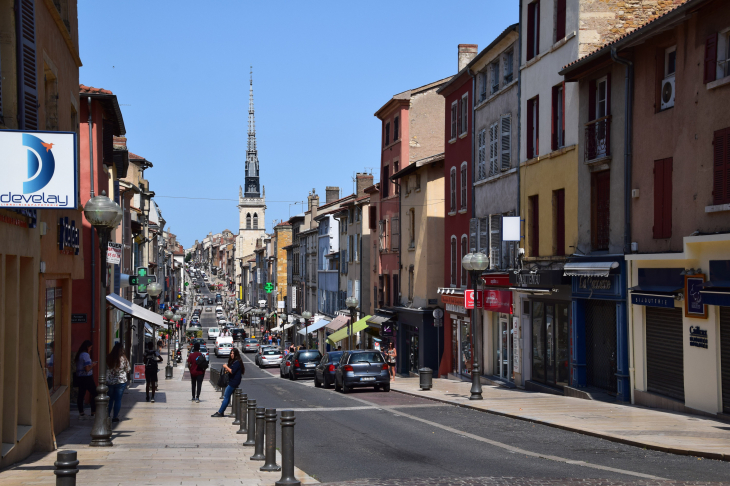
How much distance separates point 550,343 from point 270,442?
15377 mm

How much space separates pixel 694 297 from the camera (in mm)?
16938

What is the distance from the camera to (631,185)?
20.0 metres

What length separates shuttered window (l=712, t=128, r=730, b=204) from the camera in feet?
52.7

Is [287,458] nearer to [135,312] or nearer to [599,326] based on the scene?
[135,312]

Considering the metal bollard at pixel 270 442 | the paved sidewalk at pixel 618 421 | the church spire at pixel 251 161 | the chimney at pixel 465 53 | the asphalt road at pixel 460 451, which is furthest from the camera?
the church spire at pixel 251 161

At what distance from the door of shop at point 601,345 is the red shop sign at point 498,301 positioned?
18.4 feet

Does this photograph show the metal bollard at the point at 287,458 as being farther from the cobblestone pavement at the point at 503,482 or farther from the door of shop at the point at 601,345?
the door of shop at the point at 601,345

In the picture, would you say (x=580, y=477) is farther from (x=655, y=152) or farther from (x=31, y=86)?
(x=655, y=152)

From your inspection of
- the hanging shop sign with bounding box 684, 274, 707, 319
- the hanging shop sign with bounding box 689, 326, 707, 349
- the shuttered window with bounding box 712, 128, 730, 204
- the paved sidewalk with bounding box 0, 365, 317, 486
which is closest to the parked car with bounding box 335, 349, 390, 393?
the paved sidewalk with bounding box 0, 365, 317, 486

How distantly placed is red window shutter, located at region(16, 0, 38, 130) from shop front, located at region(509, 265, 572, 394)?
1501 centimetres

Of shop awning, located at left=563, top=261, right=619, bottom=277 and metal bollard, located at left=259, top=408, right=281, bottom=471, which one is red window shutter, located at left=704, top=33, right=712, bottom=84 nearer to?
shop awning, located at left=563, top=261, right=619, bottom=277

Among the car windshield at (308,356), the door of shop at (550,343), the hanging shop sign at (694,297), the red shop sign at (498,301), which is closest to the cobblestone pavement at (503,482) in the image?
the hanging shop sign at (694,297)

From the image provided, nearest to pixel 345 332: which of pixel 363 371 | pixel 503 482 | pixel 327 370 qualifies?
pixel 327 370

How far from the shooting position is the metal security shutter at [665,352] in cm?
1819
